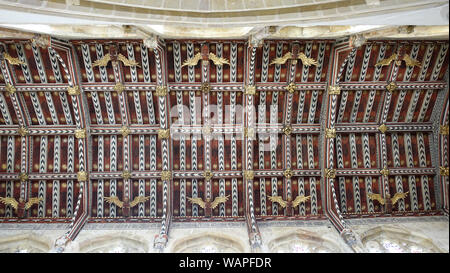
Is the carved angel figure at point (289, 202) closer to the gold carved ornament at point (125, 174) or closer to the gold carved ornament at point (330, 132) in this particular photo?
the gold carved ornament at point (330, 132)

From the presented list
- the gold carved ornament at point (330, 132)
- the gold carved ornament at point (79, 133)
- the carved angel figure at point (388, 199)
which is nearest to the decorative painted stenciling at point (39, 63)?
the gold carved ornament at point (79, 133)

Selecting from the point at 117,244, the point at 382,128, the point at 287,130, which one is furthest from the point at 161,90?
the point at 382,128

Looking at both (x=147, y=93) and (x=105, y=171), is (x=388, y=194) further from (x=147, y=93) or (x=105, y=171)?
(x=105, y=171)

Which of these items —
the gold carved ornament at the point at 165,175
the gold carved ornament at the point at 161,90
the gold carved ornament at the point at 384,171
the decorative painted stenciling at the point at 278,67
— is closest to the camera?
the decorative painted stenciling at the point at 278,67

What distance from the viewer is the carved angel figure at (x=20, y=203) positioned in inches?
523

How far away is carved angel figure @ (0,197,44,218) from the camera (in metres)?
13.3

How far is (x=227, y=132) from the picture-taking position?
1370 centimetres

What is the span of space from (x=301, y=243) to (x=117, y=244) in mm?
7691

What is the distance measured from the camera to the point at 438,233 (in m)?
12.7

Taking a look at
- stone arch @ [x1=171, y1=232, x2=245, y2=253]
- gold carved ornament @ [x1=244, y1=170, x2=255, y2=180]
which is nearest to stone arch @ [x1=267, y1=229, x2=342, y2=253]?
stone arch @ [x1=171, y1=232, x2=245, y2=253]

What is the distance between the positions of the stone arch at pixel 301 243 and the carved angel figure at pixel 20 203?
10423mm

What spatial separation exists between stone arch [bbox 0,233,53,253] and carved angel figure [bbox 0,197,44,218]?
1.18 metres

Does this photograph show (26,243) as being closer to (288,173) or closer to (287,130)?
(288,173)

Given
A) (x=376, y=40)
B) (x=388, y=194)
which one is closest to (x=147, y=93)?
(x=376, y=40)
